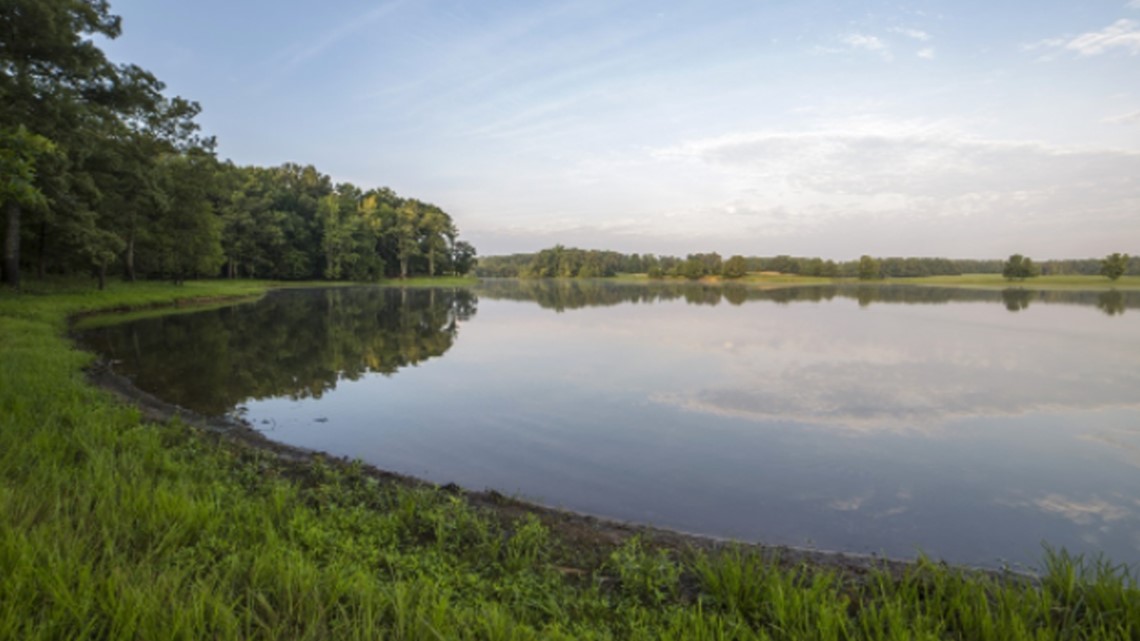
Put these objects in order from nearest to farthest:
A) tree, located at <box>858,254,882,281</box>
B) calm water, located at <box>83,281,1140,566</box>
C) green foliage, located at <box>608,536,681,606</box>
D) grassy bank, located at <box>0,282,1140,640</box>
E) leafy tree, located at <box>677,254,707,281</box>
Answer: grassy bank, located at <box>0,282,1140,640</box> < green foliage, located at <box>608,536,681,606</box> < calm water, located at <box>83,281,1140,566</box> < tree, located at <box>858,254,882,281</box> < leafy tree, located at <box>677,254,707,281</box>

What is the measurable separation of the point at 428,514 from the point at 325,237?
7689 cm

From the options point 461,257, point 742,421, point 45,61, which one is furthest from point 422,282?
point 742,421

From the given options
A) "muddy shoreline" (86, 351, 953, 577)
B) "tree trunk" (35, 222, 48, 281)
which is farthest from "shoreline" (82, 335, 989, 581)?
"tree trunk" (35, 222, 48, 281)

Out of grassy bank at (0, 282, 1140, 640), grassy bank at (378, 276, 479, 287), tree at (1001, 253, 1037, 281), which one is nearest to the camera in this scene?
grassy bank at (0, 282, 1140, 640)

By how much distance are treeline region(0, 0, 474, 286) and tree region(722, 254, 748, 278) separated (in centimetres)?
8748

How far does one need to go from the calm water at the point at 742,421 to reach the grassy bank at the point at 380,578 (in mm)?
1704

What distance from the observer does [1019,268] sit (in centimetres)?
9881

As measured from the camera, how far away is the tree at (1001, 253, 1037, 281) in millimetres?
98250

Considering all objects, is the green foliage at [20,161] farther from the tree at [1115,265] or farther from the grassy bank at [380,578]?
the tree at [1115,265]

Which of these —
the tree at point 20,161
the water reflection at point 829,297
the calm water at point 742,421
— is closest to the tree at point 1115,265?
the water reflection at point 829,297

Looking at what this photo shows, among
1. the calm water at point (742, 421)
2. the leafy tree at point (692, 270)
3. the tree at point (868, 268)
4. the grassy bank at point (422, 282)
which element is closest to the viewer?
the calm water at point (742, 421)

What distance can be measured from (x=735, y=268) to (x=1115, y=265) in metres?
65.1

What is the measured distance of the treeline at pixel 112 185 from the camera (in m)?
18.1

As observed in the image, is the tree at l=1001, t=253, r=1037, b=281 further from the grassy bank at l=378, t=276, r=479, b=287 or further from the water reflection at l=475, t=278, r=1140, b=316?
the grassy bank at l=378, t=276, r=479, b=287
